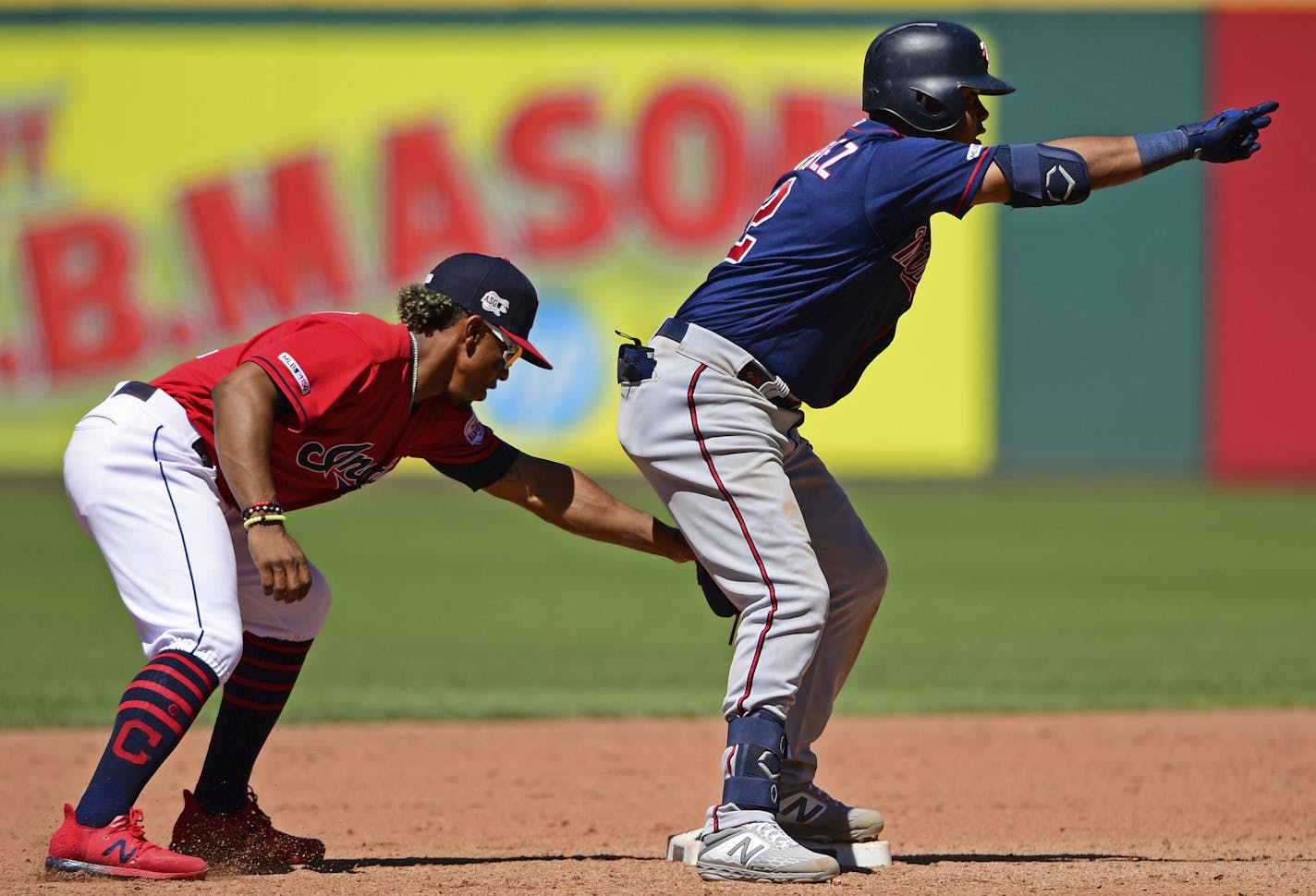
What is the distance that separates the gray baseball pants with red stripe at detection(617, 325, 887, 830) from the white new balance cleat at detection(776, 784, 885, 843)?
419mm

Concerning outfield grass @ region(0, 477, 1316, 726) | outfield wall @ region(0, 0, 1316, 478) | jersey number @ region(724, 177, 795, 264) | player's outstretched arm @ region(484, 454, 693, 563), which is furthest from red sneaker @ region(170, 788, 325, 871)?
outfield wall @ region(0, 0, 1316, 478)

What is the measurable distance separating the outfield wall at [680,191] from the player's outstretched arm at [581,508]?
14190mm

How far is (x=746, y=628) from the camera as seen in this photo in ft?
13.8

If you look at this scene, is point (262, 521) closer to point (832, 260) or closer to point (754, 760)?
point (754, 760)

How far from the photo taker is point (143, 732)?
4.00m

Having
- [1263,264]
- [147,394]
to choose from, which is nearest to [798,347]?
[147,394]

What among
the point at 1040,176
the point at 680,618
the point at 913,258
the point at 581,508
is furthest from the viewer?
the point at 680,618

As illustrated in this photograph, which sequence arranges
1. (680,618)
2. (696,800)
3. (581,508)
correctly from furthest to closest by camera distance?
(680,618), (696,800), (581,508)

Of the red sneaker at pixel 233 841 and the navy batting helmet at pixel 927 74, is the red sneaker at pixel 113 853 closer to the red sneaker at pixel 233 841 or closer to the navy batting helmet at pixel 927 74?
the red sneaker at pixel 233 841

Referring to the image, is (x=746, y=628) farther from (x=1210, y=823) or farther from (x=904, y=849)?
(x=1210, y=823)

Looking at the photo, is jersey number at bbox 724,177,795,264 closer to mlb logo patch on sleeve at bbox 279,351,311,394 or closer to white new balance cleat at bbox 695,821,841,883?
mlb logo patch on sleeve at bbox 279,351,311,394

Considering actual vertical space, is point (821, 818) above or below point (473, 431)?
below

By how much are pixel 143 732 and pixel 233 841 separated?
0.69 metres

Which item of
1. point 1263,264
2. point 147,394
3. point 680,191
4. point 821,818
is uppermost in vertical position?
point 147,394
